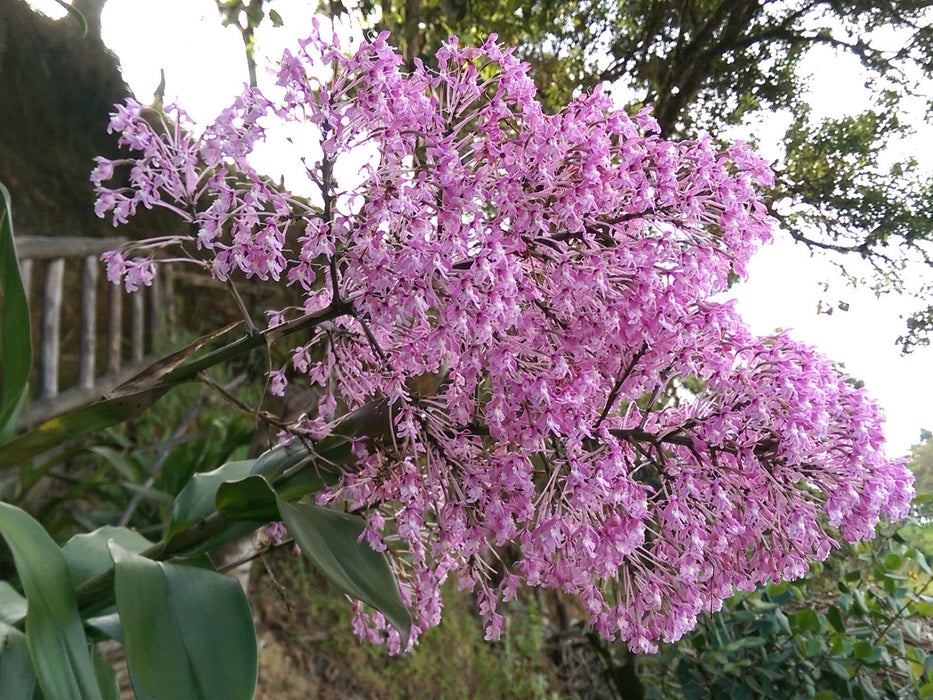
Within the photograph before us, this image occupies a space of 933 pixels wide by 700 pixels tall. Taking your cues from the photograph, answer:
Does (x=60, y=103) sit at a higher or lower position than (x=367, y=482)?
higher

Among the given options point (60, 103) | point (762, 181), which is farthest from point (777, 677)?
point (60, 103)

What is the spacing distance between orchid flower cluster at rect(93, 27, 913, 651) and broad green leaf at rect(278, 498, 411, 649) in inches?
0.7

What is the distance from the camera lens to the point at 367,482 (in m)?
0.45

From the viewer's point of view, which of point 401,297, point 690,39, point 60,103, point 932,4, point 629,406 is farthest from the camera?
point 60,103

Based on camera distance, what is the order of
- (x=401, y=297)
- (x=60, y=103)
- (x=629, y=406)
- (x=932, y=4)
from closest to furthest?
(x=401, y=297) → (x=629, y=406) → (x=932, y=4) → (x=60, y=103)

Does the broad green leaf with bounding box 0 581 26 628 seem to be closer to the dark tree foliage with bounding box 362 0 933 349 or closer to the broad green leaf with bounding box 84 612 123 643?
the broad green leaf with bounding box 84 612 123 643

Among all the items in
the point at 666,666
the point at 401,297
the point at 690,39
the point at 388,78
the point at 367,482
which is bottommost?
the point at 666,666

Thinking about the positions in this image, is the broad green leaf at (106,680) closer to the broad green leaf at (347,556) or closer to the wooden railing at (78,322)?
the broad green leaf at (347,556)

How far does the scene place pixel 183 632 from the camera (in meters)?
0.41

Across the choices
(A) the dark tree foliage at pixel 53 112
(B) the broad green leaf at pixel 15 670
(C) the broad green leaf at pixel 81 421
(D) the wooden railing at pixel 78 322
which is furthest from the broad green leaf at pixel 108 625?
(A) the dark tree foliage at pixel 53 112

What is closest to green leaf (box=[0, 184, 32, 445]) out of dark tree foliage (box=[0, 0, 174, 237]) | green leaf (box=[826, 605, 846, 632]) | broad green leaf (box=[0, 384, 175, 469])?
broad green leaf (box=[0, 384, 175, 469])

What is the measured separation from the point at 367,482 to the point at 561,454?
130 mm

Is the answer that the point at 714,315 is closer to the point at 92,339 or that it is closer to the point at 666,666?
the point at 666,666

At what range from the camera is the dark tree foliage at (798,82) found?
854 millimetres
